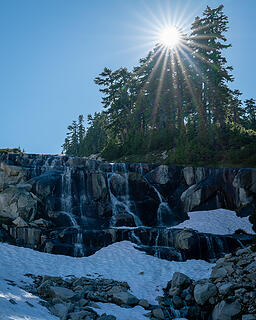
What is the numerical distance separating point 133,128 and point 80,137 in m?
40.4

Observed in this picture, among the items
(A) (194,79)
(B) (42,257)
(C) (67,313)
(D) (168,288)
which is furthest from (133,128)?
(C) (67,313)

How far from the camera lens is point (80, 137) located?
255ft

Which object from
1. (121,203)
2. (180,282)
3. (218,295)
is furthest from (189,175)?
(218,295)

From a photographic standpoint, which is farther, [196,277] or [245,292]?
[196,277]

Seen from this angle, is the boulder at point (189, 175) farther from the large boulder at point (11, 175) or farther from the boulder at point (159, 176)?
the large boulder at point (11, 175)

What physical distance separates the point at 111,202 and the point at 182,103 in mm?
24733

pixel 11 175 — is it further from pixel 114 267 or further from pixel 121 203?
pixel 114 267

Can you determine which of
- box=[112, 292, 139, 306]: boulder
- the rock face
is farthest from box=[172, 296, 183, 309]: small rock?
the rock face

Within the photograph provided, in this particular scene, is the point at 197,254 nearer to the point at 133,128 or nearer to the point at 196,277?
the point at 196,277

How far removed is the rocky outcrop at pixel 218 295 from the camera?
8.94m

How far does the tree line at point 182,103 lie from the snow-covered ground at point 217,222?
22.1 ft

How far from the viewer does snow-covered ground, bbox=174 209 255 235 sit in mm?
19395

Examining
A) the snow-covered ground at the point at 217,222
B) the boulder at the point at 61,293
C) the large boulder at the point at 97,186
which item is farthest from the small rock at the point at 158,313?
the large boulder at the point at 97,186

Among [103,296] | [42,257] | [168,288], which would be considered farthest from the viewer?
[42,257]
